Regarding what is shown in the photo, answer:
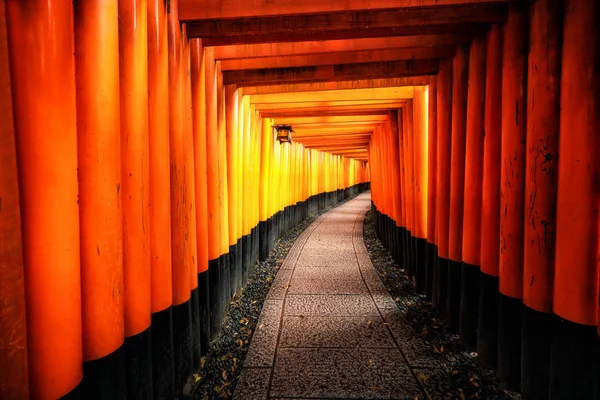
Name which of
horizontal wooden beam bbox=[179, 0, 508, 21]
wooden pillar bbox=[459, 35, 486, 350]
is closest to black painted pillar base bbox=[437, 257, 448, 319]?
wooden pillar bbox=[459, 35, 486, 350]

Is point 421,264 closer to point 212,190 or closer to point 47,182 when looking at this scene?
→ point 212,190

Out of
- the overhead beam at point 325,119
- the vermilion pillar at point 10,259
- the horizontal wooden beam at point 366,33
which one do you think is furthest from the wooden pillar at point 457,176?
the overhead beam at point 325,119

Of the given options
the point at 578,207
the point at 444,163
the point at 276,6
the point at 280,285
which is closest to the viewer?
the point at 578,207

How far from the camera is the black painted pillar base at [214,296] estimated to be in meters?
4.80

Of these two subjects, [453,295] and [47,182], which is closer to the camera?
[47,182]

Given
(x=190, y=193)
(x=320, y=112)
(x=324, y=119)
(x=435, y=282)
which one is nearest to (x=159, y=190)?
(x=190, y=193)

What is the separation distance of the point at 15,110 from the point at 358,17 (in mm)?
2986

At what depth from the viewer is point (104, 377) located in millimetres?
2230

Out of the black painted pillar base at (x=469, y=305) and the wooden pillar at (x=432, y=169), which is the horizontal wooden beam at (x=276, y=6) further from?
the black painted pillar base at (x=469, y=305)

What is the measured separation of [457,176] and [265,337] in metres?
3.12

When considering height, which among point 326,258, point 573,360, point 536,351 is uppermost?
point 573,360

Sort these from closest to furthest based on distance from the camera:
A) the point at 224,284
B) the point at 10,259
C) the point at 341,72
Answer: the point at 10,259, the point at 224,284, the point at 341,72

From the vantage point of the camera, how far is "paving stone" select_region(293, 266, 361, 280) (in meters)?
7.76

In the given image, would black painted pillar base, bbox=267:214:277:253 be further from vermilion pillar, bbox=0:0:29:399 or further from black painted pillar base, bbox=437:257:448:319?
vermilion pillar, bbox=0:0:29:399
